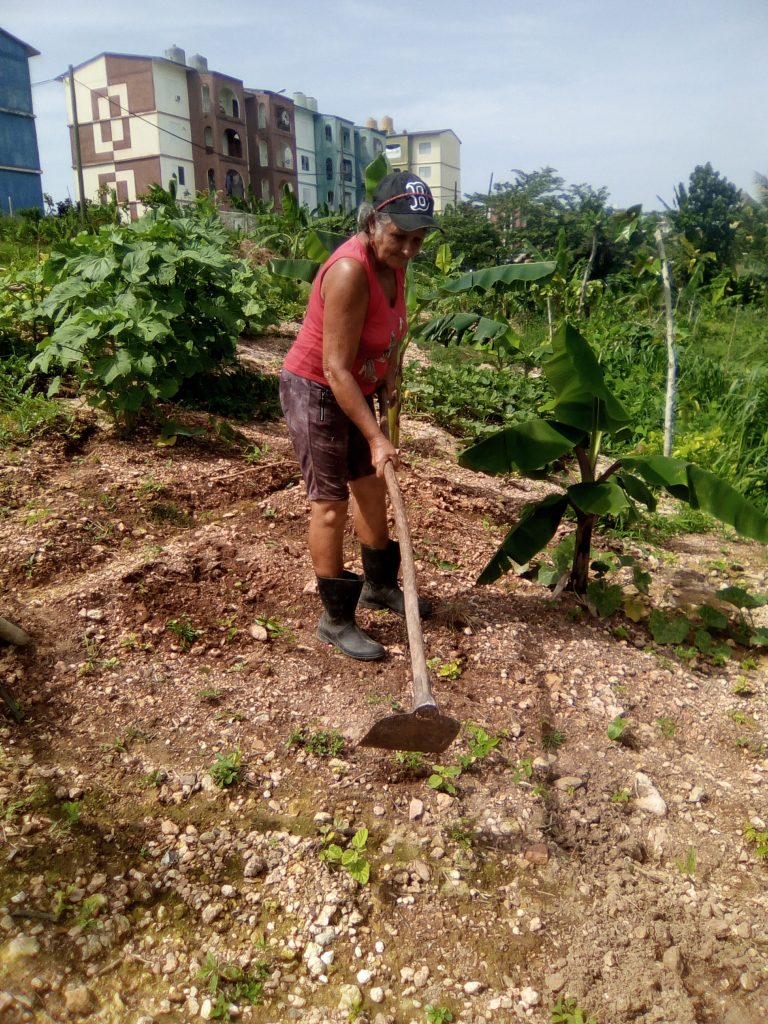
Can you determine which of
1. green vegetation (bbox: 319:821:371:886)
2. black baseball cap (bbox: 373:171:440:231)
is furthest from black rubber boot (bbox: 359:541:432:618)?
black baseball cap (bbox: 373:171:440:231)

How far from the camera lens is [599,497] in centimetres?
318

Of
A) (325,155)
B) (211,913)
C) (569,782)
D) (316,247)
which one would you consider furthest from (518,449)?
(325,155)

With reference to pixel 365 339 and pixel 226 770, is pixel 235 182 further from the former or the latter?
pixel 226 770

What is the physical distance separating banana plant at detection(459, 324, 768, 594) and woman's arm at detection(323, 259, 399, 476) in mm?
624

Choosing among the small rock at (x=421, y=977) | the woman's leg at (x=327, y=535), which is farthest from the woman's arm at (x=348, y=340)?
the small rock at (x=421, y=977)

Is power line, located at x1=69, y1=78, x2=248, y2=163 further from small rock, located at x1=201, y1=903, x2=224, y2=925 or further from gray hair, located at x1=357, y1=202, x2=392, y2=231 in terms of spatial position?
small rock, located at x1=201, y1=903, x2=224, y2=925

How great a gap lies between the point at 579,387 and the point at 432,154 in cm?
5815

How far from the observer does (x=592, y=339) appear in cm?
950

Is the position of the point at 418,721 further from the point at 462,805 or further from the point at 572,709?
the point at 572,709

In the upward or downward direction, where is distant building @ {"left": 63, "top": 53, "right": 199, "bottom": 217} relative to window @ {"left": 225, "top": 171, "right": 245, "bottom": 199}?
upward

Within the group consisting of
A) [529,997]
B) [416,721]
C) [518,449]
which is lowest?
[529,997]

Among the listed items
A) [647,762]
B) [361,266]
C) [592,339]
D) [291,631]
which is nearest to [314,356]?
[361,266]

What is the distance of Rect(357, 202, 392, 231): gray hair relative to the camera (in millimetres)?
2658

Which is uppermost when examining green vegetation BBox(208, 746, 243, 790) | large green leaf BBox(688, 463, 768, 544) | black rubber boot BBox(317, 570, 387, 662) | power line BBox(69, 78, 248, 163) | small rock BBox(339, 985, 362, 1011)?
power line BBox(69, 78, 248, 163)
